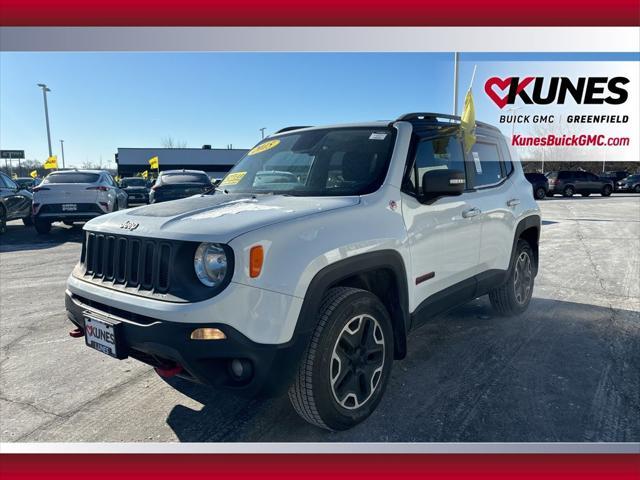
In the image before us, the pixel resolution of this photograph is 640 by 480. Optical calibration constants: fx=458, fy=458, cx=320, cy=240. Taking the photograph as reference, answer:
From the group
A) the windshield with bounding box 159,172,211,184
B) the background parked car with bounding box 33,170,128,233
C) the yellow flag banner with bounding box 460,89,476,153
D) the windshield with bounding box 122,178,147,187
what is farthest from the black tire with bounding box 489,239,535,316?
the windshield with bounding box 122,178,147,187

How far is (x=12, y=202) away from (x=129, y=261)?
1147 centimetres

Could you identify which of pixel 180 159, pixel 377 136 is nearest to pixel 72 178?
pixel 377 136

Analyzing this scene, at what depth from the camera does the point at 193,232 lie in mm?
2340

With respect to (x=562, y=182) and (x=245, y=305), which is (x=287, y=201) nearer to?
(x=245, y=305)

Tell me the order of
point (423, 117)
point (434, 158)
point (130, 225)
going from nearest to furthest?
1. point (130, 225)
2. point (434, 158)
3. point (423, 117)

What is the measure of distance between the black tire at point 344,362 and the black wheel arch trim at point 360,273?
102 mm

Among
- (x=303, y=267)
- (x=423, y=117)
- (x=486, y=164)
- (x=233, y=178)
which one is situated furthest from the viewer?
(x=486, y=164)

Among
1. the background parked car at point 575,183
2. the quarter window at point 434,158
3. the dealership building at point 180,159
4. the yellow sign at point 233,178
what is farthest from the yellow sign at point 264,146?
the dealership building at point 180,159

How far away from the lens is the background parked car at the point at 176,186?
1151 centimetres

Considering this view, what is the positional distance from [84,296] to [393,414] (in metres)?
2.05

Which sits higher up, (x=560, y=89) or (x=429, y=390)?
(x=560, y=89)

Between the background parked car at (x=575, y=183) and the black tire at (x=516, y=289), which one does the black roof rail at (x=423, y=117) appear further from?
the background parked car at (x=575, y=183)

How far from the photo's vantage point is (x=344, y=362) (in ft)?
8.83

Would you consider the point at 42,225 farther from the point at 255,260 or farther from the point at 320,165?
the point at 255,260
